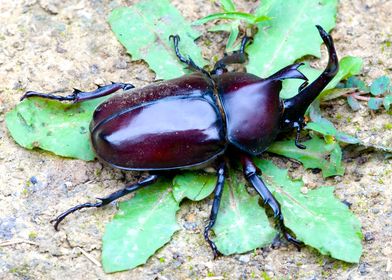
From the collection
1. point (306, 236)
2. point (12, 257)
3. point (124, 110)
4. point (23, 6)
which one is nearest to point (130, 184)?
point (124, 110)

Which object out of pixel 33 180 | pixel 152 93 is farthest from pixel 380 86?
pixel 33 180

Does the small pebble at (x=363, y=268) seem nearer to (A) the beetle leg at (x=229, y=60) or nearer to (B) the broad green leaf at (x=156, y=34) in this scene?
(A) the beetle leg at (x=229, y=60)

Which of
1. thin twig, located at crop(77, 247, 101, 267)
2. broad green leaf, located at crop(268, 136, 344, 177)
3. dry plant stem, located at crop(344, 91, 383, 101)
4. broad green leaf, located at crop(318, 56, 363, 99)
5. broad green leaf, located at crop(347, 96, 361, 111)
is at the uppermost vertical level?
broad green leaf, located at crop(318, 56, 363, 99)

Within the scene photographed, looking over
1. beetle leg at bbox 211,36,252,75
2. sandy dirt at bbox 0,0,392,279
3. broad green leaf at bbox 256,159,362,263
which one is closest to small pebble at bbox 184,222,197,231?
sandy dirt at bbox 0,0,392,279

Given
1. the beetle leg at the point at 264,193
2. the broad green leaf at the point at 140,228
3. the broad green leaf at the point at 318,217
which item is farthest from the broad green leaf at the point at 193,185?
the broad green leaf at the point at 318,217

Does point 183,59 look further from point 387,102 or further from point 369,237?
point 369,237

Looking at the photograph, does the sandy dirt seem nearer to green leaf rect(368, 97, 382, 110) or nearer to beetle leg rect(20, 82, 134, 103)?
green leaf rect(368, 97, 382, 110)

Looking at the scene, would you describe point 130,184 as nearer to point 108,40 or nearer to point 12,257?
point 12,257
